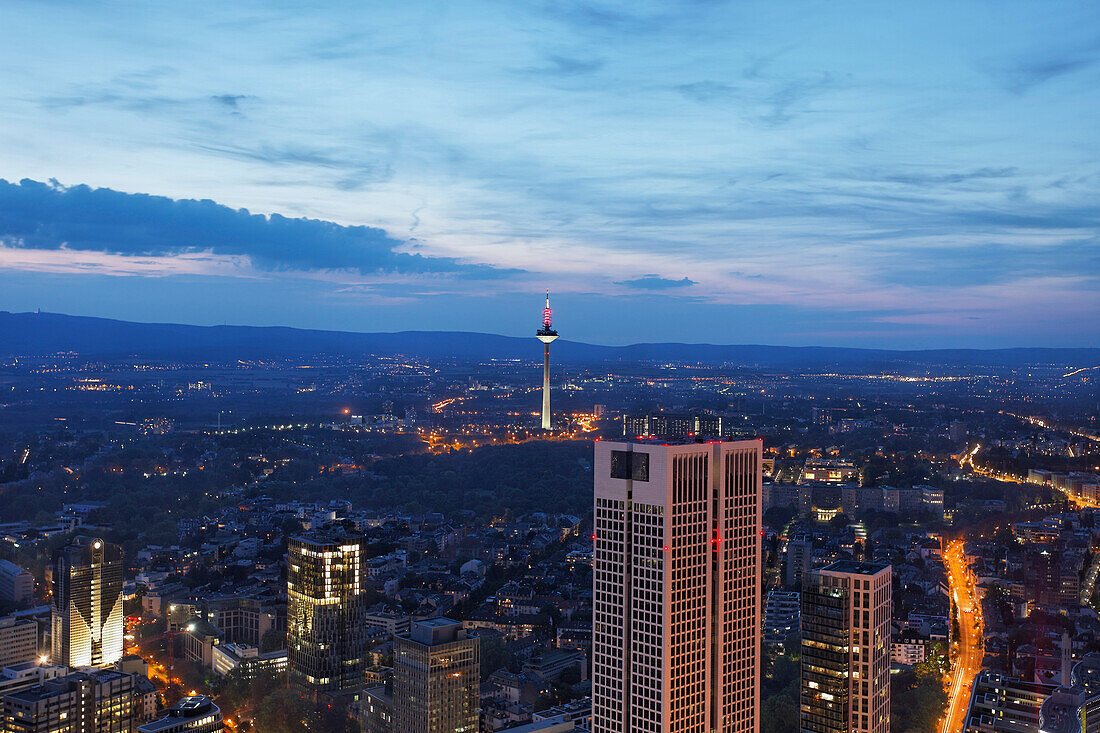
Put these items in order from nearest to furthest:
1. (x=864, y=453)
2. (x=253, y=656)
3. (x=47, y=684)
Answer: (x=47, y=684)
(x=253, y=656)
(x=864, y=453)

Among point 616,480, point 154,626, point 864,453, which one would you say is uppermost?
point 616,480

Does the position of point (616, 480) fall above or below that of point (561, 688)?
above

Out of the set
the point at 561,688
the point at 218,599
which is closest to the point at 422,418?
the point at 218,599

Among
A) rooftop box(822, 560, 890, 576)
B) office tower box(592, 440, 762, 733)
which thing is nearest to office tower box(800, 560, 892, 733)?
rooftop box(822, 560, 890, 576)

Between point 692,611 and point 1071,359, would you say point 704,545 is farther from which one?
point 1071,359

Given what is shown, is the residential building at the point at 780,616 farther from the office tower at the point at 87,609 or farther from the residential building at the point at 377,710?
the office tower at the point at 87,609

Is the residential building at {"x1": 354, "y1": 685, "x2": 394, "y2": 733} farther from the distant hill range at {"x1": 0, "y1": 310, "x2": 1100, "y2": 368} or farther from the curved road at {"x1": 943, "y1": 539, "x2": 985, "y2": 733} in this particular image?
the distant hill range at {"x1": 0, "y1": 310, "x2": 1100, "y2": 368}
